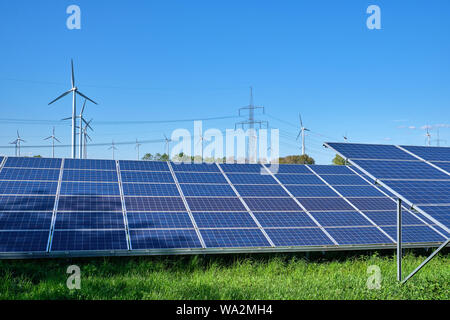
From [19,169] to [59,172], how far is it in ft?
5.33

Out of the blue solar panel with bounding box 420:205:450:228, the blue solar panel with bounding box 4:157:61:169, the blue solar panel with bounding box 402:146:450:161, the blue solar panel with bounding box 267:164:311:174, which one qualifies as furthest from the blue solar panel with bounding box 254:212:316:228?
the blue solar panel with bounding box 4:157:61:169

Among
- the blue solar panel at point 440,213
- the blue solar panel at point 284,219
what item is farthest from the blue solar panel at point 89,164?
the blue solar panel at point 440,213

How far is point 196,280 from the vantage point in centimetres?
1280

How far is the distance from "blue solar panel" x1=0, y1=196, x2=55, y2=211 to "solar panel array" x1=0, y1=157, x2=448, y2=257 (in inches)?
1.4

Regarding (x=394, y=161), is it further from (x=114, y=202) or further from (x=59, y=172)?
(x=59, y=172)

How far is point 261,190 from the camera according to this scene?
18.7m

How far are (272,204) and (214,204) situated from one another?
8.06ft

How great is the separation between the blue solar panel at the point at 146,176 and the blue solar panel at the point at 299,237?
18.5 ft

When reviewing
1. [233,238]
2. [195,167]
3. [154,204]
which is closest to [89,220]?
[154,204]

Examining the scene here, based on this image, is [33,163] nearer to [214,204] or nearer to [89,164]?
[89,164]

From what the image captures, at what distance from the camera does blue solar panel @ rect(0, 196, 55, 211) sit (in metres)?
15.1

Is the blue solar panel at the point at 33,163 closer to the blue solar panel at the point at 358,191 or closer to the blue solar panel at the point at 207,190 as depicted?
the blue solar panel at the point at 207,190

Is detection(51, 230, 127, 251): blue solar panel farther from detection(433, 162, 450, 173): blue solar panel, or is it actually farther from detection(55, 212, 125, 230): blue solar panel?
detection(433, 162, 450, 173): blue solar panel
